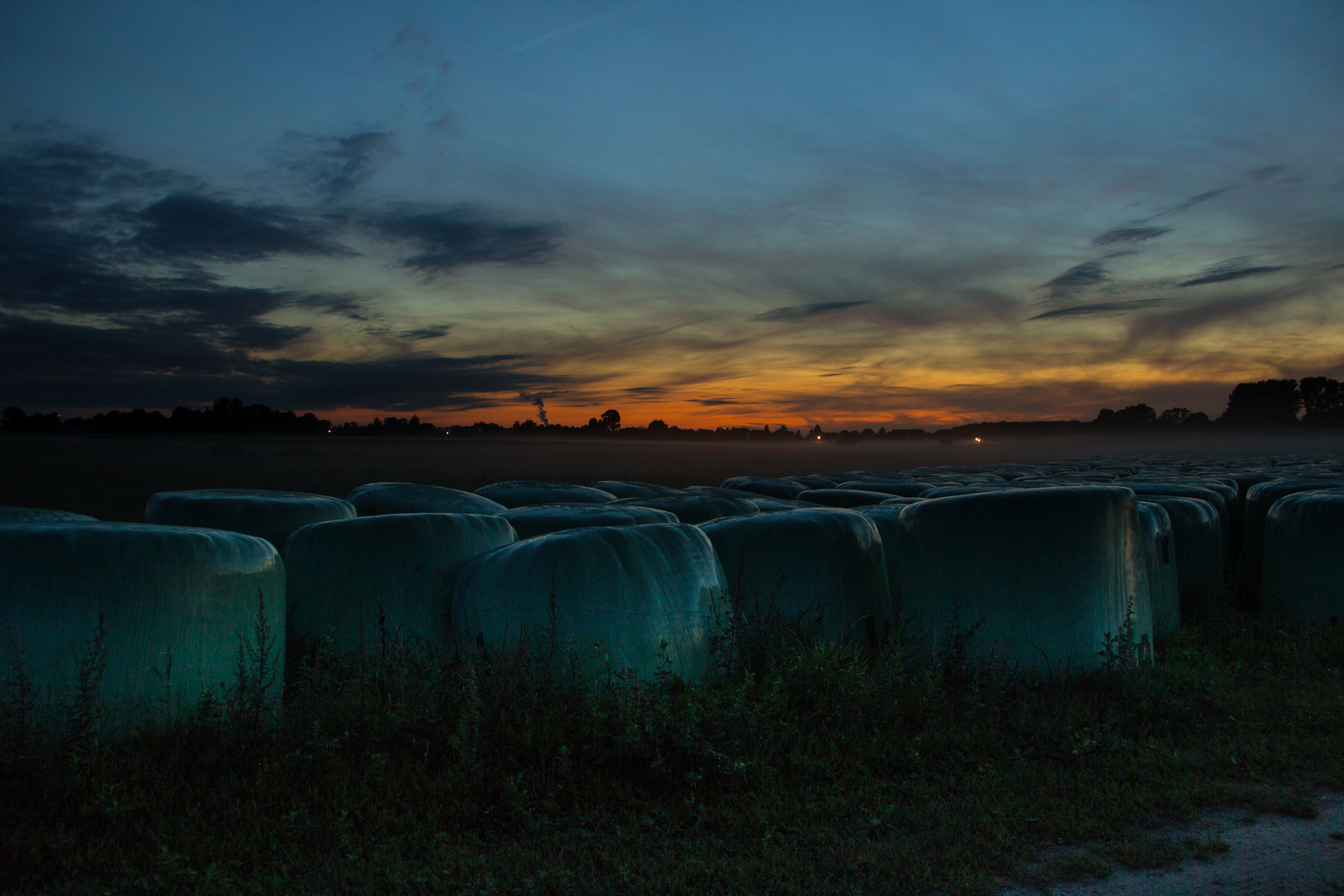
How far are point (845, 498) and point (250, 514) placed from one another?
6719mm

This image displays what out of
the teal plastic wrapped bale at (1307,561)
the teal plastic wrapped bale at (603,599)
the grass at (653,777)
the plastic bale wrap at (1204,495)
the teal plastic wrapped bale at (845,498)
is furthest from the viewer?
the teal plastic wrapped bale at (845,498)

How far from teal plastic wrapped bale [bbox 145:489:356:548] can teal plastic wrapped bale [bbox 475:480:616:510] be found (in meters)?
3.13

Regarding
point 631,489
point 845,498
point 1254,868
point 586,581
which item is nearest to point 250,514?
point 586,581

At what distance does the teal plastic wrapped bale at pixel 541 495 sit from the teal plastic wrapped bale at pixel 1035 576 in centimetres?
505

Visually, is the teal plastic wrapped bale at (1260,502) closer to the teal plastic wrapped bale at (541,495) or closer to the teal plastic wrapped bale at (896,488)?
the teal plastic wrapped bale at (896,488)

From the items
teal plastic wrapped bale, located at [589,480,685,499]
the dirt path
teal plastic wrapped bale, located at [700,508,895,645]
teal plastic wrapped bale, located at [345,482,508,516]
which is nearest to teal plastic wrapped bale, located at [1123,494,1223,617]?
teal plastic wrapped bale, located at [700,508,895,645]

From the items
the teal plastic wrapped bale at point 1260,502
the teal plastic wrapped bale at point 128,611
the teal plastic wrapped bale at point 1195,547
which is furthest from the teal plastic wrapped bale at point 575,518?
the teal plastic wrapped bale at point 1260,502

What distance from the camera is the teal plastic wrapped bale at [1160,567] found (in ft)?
22.6

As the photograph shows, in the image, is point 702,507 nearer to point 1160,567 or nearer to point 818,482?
point 1160,567

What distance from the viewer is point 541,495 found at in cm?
1031

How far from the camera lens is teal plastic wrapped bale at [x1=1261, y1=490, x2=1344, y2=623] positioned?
7.05 meters

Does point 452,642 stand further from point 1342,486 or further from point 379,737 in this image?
point 1342,486

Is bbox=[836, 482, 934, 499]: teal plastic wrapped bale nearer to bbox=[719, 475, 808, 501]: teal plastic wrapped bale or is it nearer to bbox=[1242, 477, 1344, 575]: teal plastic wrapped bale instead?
bbox=[719, 475, 808, 501]: teal plastic wrapped bale

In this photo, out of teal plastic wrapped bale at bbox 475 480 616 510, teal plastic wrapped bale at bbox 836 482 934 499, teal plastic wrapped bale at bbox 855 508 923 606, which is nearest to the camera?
teal plastic wrapped bale at bbox 855 508 923 606
